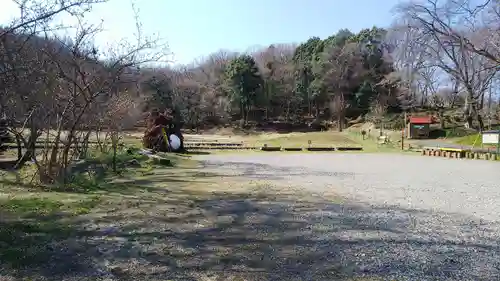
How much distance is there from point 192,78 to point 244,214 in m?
41.7

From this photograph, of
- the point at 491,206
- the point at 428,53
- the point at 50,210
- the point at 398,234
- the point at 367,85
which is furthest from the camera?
the point at 367,85

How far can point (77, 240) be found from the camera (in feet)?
14.2

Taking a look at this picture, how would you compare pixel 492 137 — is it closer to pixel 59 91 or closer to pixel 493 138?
pixel 493 138

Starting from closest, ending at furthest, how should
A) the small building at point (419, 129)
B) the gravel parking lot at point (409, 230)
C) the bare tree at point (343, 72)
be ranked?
the gravel parking lot at point (409, 230) < the small building at point (419, 129) < the bare tree at point (343, 72)

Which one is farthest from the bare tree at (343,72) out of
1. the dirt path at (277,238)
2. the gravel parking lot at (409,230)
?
the dirt path at (277,238)

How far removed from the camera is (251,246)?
4195mm

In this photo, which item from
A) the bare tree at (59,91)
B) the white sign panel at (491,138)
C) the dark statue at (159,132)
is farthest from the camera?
the dark statue at (159,132)

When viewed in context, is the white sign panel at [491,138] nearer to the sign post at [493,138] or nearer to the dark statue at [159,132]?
the sign post at [493,138]

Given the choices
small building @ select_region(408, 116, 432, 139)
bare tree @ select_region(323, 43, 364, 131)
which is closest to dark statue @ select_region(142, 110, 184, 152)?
small building @ select_region(408, 116, 432, 139)

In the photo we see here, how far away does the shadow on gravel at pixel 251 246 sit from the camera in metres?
3.48

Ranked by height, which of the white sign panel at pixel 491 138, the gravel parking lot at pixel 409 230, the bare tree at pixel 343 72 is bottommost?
the gravel parking lot at pixel 409 230

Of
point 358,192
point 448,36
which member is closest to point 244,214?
point 358,192

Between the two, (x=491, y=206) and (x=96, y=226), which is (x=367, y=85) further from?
(x=96, y=226)

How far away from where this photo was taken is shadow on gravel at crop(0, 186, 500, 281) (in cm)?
348
